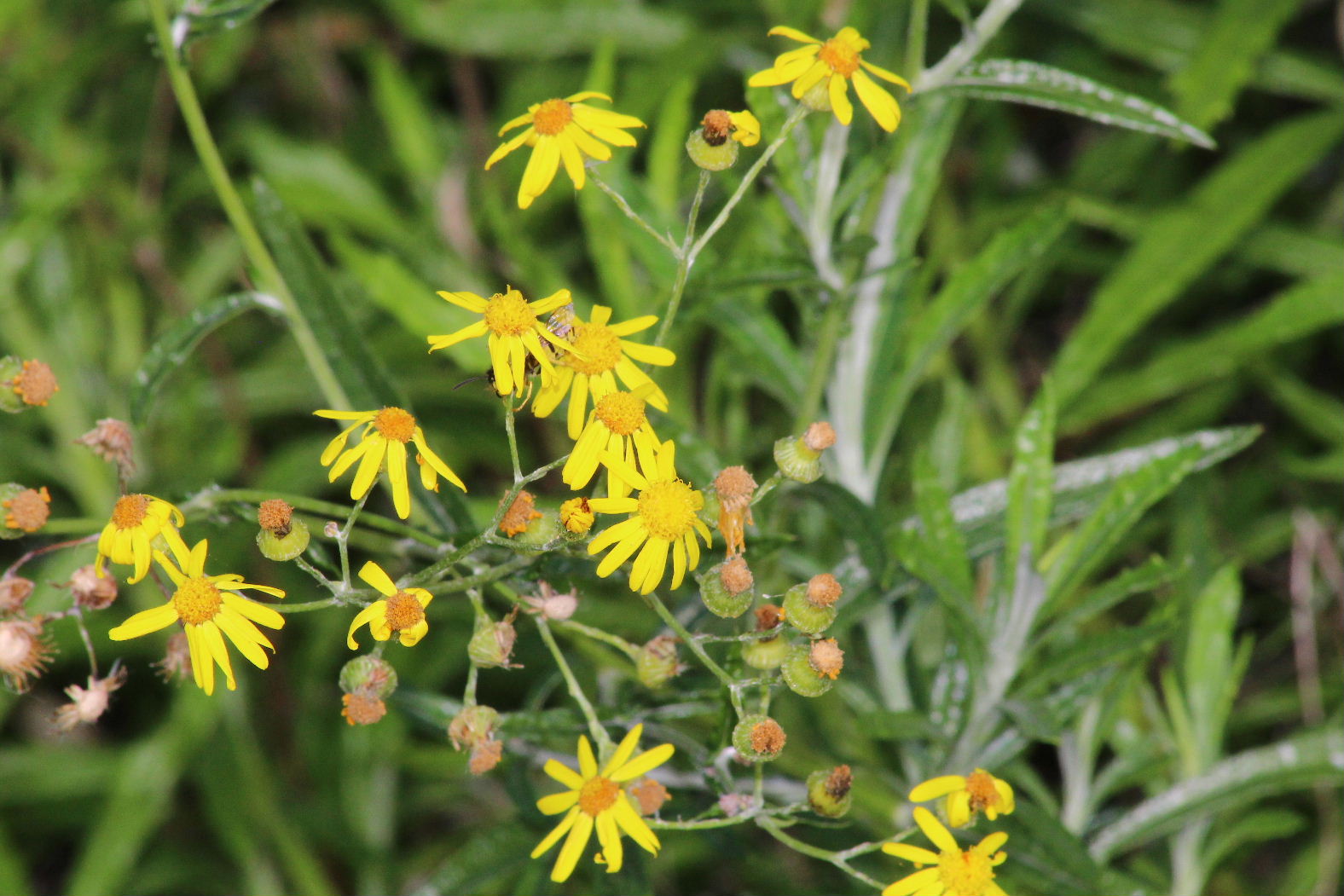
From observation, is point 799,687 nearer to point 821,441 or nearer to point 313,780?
point 821,441

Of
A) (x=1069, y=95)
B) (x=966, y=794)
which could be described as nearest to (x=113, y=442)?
(x=966, y=794)

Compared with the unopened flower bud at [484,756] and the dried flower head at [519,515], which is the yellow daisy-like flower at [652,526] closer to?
the dried flower head at [519,515]

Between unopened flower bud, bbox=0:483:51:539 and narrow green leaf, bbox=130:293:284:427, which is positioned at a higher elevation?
narrow green leaf, bbox=130:293:284:427

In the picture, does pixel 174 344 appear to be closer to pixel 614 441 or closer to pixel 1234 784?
pixel 614 441

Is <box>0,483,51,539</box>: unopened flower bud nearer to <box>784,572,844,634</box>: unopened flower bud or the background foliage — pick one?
the background foliage

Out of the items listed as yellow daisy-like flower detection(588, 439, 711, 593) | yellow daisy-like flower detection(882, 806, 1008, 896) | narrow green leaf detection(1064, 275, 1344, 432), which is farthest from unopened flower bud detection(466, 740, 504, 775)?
narrow green leaf detection(1064, 275, 1344, 432)

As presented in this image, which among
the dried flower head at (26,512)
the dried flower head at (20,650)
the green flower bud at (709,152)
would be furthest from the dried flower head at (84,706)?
the green flower bud at (709,152)
